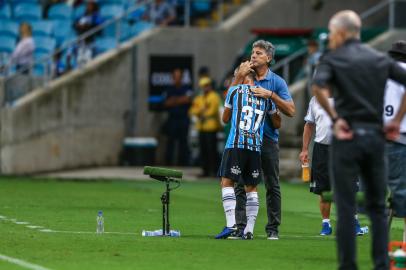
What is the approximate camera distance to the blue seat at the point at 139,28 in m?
33.6

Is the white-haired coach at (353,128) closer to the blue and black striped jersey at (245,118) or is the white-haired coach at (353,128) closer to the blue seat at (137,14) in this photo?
the blue and black striped jersey at (245,118)

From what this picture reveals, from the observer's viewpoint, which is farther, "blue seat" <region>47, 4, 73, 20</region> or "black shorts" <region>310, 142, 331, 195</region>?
"blue seat" <region>47, 4, 73, 20</region>

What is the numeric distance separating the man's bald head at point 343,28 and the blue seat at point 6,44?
22200mm

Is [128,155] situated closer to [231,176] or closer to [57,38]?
[57,38]

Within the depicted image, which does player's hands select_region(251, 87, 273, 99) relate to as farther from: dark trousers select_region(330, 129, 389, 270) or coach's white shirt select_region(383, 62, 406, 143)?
dark trousers select_region(330, 129, 389, 270)

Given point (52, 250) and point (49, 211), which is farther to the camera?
Answer: point (49, 211)

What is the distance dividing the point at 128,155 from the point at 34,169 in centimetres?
284

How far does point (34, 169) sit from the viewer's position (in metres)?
31.4

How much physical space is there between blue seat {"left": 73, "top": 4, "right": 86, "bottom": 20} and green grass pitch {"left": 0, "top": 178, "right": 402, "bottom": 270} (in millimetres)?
8445

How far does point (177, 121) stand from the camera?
32.7 m

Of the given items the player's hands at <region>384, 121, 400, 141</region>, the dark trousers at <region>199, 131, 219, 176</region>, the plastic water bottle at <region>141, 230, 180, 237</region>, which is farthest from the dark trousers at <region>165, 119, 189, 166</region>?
the player's hands at <region>384, 121, 400, 141</region>

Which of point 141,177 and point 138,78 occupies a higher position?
point 138,78

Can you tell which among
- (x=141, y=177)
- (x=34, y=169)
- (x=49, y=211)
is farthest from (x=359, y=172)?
(x=34, y=169)

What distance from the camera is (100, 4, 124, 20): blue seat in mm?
33344
